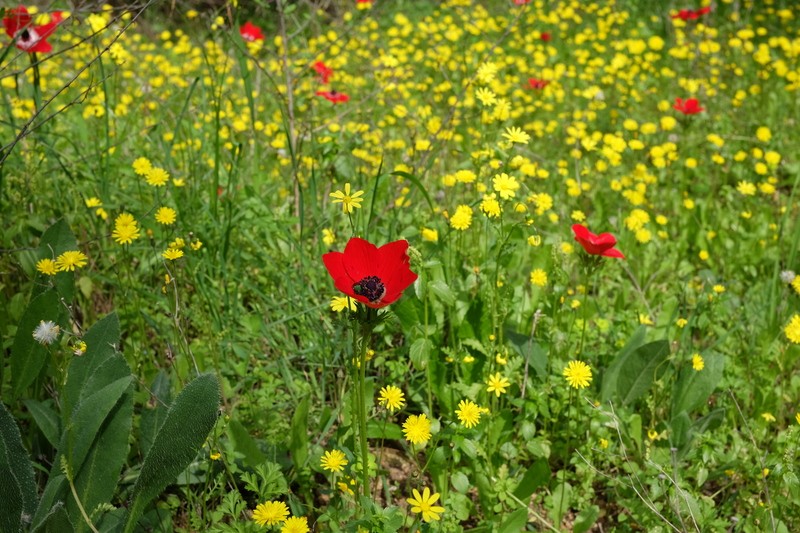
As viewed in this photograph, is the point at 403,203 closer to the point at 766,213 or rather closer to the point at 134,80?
the point at 766,213

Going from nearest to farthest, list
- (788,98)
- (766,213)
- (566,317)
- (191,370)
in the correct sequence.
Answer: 1. (191,370)
2. (566,317)
3. (766,213)
4. (788,98)

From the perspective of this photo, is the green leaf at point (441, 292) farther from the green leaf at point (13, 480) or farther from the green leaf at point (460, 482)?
the green leaf at point (13, 480)

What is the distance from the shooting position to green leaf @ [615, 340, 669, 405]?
2.02 metres

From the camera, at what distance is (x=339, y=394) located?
1985 mm

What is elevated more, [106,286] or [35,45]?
[35,45]

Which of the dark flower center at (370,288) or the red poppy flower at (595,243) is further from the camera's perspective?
the red poppy flower at (595,243)

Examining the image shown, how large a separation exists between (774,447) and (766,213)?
1551 mm

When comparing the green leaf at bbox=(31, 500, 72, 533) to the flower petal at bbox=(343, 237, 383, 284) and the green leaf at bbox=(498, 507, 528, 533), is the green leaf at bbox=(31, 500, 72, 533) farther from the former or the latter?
the green leaf at bbox=(498, 507, 528, 533)

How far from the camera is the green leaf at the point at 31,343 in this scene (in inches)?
68.9

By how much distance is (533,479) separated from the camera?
169 cm

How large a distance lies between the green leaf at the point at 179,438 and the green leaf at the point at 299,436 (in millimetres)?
328

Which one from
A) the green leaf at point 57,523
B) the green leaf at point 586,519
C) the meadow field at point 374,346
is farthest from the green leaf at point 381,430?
the green leaf at point 57,523

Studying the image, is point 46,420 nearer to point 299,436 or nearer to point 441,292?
point 299,436

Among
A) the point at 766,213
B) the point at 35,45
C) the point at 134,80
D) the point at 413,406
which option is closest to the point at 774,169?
the point at 766,213
